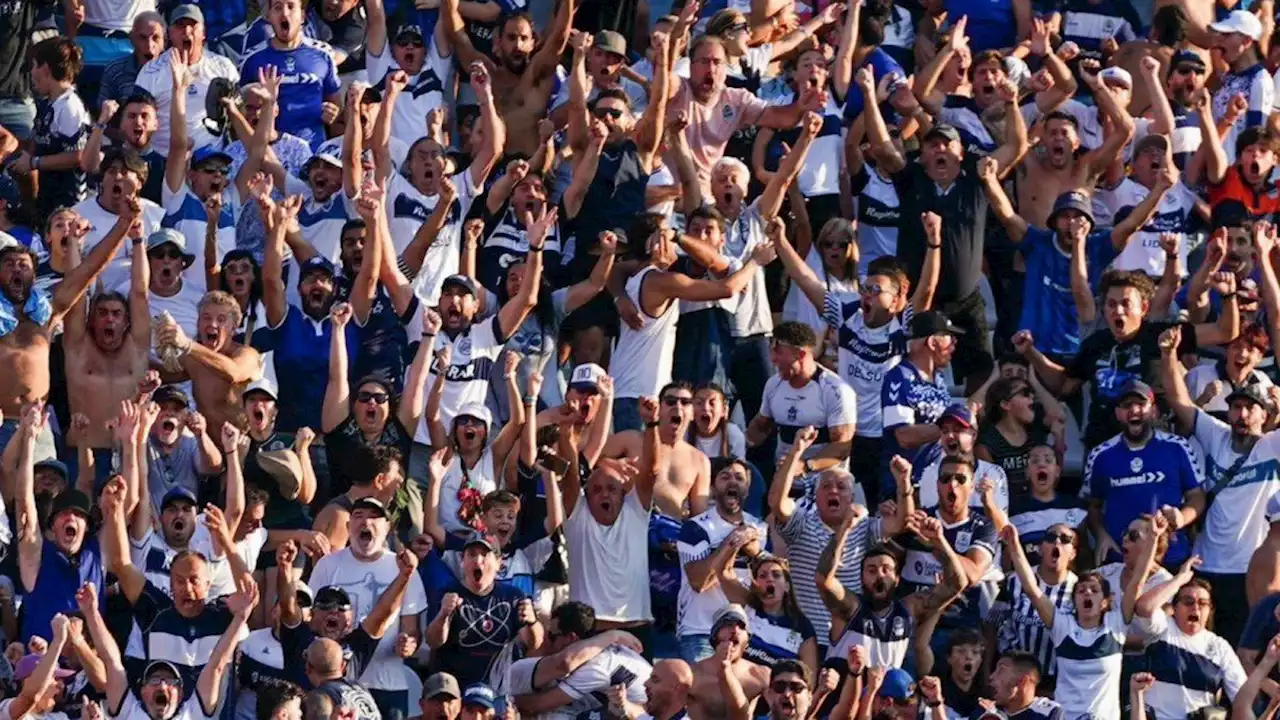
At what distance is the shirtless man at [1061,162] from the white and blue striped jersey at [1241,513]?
7.38ft

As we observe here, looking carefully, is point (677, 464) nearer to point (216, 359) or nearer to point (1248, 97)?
point (216, 359)

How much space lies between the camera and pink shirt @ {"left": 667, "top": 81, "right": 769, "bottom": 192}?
22.9 m

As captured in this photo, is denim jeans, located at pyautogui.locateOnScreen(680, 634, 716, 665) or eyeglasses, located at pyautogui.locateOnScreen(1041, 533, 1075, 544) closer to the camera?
denim jeans, located at pyautogui.locateOnScreen(680, 634, 716, 665)

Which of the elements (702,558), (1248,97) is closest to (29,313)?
(702,558)

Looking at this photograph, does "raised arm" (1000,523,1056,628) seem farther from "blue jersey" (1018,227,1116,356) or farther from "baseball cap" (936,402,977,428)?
"blue jersey" (1018,227,1116,356)

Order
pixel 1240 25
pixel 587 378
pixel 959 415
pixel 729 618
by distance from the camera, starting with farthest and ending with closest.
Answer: pixel 1240 25 < pixel 959 415 < pixel 587 378 < pixel 729 618

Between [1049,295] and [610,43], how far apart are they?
284cm

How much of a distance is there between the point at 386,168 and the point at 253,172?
72 centimetres

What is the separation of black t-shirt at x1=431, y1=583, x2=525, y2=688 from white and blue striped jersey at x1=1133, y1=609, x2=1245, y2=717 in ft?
10.4

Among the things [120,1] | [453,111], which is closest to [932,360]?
[453,111]

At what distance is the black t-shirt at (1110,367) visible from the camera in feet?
71.0

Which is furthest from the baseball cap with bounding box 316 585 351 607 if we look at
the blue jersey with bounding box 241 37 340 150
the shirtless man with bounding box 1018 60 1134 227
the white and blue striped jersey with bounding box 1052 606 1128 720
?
the shirtless man with bounding box 1018 60 1134 227

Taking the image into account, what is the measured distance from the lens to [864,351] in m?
21.8

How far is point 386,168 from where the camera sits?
22156 millimetres
